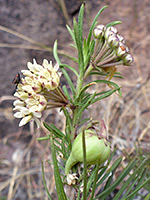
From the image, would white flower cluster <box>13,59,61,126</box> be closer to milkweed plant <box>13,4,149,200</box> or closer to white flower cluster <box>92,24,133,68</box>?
milkweed plant <box>13,4,149,200</box>

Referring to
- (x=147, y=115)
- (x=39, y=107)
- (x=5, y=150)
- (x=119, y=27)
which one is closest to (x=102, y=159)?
(x=39, y=107)

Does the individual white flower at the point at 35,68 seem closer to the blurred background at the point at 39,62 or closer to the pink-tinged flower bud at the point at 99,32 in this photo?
the pink-tinged flower bud at the point at 99,32

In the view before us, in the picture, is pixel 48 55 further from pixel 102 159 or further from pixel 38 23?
pixel 102 159

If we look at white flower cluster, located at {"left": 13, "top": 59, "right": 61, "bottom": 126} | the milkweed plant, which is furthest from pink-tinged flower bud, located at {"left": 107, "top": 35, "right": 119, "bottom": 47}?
white flower cluster, located at {"left": 13, "top": 59, "right": 61, "bottom": 126}

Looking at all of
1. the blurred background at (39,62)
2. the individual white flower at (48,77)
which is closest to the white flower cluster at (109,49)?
the individual white flower at (48,77)

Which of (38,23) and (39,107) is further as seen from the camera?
(38,23)

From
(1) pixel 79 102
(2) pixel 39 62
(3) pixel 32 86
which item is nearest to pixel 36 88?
(3) pixel 32 86
